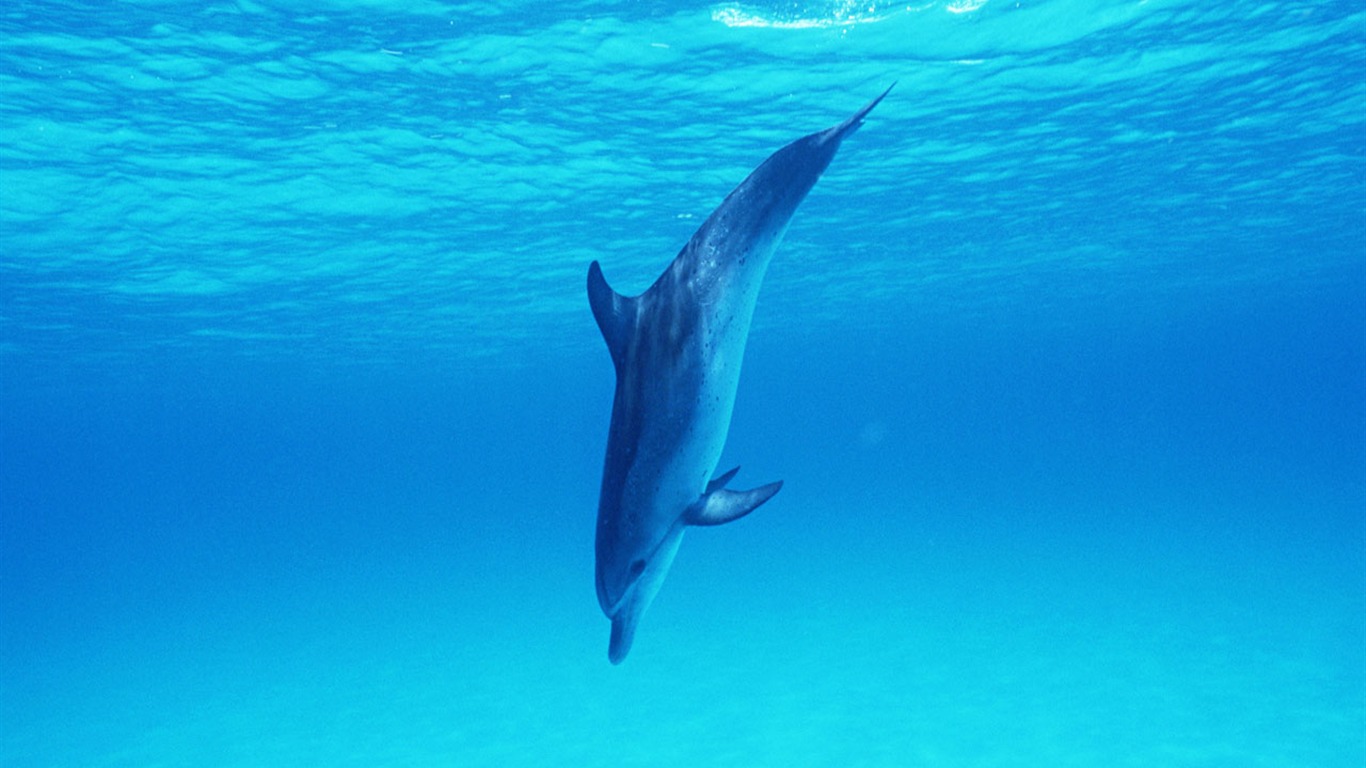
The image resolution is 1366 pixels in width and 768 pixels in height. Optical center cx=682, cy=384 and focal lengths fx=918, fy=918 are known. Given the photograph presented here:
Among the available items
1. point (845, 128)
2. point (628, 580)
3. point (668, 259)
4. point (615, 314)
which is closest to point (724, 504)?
point (628, 580)

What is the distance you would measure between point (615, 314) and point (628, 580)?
3.51ft

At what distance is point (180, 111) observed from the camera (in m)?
14.6

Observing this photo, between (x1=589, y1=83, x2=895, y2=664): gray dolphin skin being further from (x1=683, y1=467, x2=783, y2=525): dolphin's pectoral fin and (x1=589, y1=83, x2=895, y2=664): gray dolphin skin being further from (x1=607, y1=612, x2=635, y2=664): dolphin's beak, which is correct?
(x1=607, y1=612, x2=635, y2=664): dolphin's beak

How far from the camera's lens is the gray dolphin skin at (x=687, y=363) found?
3.33 meters

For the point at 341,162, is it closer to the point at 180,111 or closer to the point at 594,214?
the point at 180,111

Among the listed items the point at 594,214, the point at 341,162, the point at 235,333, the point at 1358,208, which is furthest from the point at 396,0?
the point at 1358,208

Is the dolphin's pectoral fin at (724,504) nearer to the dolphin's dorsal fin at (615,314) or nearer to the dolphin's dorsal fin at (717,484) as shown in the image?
the dolphin's dorsal fin at (717,484)

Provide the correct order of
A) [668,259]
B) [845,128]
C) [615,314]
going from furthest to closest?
[668,259]
[615,314]
[845,128]

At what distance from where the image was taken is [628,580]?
3.69 m

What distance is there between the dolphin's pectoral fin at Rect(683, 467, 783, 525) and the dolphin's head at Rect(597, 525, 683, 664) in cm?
15

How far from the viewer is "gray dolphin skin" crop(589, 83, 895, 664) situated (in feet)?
10.9

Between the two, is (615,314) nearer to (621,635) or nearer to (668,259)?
(621,635)

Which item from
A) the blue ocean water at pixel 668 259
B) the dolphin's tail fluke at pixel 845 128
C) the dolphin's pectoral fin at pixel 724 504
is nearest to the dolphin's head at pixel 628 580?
the dolphin's pectoral fin at pixel 724 504

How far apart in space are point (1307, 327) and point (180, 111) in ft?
398
